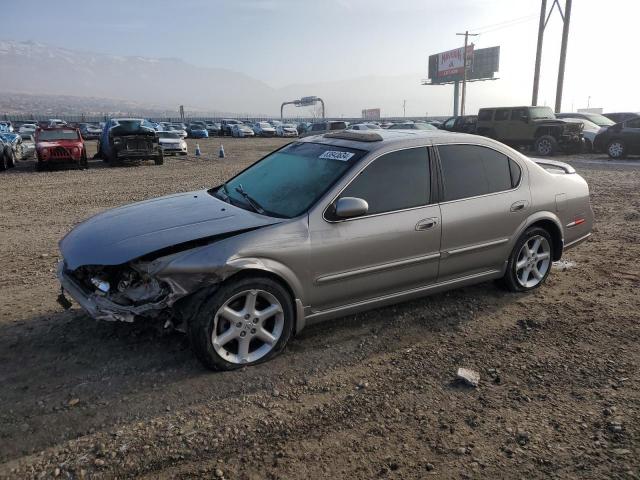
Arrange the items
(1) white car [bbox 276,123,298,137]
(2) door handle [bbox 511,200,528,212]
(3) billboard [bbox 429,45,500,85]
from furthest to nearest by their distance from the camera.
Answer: (3) billboard [bbox 429,45,500,85], (1) white car [bbox 276,123,298,137], (2) door handle [bbox 511,200,528,212]

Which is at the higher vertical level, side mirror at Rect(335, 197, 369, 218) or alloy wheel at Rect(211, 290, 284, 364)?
side mirror at Rect(335, 197, 369, 218)

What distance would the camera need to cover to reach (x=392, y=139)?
4.18 m

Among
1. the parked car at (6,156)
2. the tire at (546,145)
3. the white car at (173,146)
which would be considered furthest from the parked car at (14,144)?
the tire at (546,145)

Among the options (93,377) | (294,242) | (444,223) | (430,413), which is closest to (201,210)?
(294,242)

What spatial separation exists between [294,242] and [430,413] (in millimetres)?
1439

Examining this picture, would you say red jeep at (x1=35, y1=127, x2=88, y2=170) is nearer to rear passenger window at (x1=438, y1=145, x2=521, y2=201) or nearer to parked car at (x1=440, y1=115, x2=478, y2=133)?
rear passenger window at (x1=438, y1=145, x2=521, y2=201)

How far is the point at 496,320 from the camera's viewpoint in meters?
4.33

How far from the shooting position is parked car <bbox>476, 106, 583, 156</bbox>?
62.8 ft

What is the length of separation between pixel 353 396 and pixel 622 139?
726 inches

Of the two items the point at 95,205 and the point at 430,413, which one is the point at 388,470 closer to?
the point at 430,413

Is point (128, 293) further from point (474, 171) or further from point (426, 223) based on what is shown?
point (474, 171)

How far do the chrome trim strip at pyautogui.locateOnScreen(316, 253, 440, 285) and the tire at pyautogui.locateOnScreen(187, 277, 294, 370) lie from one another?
0.32 m

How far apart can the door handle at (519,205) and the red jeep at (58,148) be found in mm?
15406

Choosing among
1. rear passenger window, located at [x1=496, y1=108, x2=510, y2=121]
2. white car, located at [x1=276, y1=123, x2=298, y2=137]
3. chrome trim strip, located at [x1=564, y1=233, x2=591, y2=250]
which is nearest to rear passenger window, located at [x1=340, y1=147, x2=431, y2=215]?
chrome trim strip, located at [x1=564, y1=233, x2=591, y2=250]
